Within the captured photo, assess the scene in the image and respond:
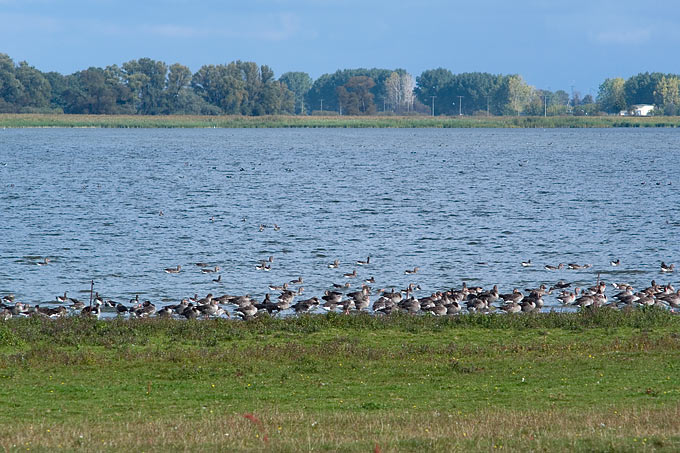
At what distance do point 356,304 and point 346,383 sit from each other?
11343 millimetres

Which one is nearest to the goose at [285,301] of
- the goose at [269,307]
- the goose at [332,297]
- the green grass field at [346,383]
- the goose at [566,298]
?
the goose at [269,307]

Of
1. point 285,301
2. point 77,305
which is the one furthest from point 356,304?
point 77,305

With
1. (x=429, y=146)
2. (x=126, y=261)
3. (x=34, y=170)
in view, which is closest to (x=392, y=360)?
(x=126, y=261)

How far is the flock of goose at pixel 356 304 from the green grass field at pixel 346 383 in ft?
8.51

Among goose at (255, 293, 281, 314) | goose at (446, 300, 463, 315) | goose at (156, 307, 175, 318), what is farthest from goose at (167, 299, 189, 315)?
goose at (446, 300, 463, 315)

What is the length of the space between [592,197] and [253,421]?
60988 millimetres

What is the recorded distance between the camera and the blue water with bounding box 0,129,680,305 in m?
38.9

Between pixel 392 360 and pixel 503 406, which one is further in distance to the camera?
pixel 392 360

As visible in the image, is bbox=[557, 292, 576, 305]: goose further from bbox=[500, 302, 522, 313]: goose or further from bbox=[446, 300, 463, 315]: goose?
bbox=[446, 300, 463, 315]: goose

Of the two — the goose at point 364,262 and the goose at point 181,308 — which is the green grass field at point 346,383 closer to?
the goose at point 181,308

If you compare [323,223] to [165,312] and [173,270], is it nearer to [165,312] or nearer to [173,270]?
[173,270]

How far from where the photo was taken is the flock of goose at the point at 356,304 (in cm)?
2920

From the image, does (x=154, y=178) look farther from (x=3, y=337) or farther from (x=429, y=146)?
(x=429, y=146)

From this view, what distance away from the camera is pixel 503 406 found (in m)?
17.6
